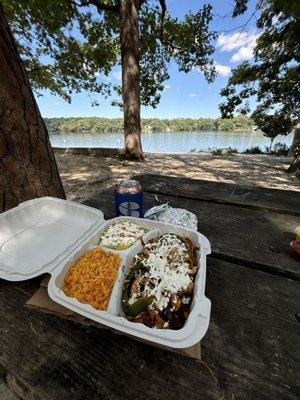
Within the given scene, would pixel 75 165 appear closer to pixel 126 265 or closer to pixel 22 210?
pixel 22 210

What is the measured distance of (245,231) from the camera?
1056 millimetres

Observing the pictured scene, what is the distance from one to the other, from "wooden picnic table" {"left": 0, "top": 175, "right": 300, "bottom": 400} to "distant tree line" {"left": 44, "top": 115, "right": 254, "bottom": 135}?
5703 centimetres

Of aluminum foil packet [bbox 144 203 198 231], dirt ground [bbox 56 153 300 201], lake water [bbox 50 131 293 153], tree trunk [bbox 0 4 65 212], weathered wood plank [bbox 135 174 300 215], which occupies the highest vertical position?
tree trunk [bbox 0 4 65 212]

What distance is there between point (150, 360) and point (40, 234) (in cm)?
65

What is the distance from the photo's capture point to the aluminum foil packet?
39.9 inches

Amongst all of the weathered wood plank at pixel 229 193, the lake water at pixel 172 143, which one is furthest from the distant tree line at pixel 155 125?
the weathered wood plank at pixel 229 193

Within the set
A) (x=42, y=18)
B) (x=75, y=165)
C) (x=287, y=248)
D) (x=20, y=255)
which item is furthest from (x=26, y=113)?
(x=42, y=18)

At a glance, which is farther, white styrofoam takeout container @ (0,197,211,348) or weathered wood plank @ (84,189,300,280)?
weathered wood plank @ (84,189,300,280)

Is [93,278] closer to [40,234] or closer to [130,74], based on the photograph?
[40,234]

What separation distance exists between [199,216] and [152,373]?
0.83 meters

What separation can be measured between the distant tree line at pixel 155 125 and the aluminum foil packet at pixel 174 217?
186 ft

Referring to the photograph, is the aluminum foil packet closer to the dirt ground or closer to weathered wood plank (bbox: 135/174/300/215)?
weathered wood plank (bbox: 135/174/300/215)

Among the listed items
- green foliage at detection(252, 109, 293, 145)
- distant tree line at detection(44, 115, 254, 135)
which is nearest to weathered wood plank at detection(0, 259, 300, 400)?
green foliage at detection(252, 109, 293, 145)

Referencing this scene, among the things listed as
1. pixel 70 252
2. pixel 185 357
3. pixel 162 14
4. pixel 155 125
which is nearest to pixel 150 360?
pixel 185 357
